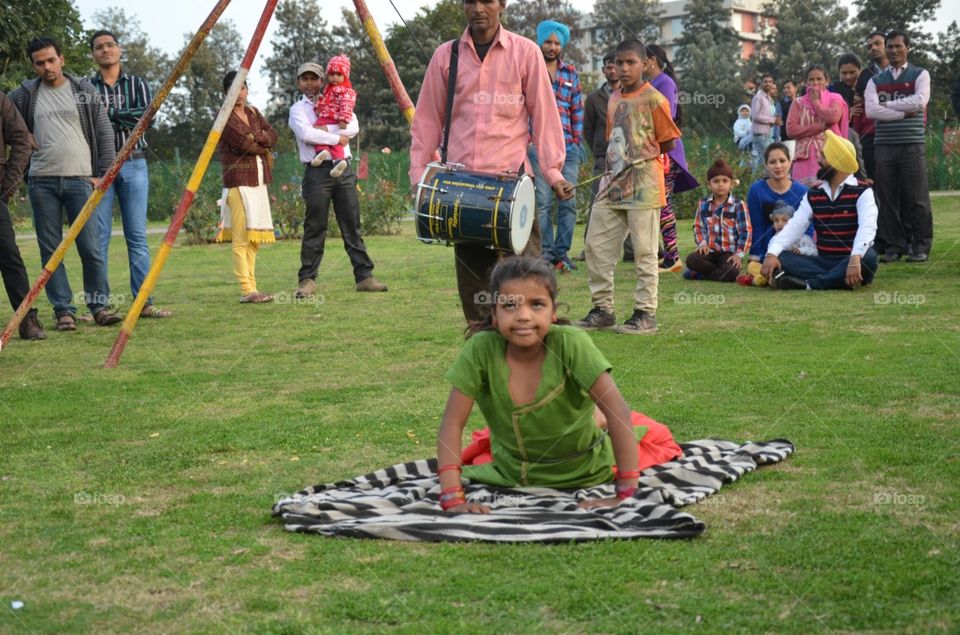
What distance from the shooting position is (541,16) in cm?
6116

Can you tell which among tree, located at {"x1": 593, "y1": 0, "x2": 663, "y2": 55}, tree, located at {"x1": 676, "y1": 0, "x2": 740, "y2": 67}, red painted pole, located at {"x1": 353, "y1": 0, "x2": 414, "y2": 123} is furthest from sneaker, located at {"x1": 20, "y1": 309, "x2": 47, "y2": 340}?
tree, located at {"x1": 676, "y1": 0, "x2": 740, "y2": 67}

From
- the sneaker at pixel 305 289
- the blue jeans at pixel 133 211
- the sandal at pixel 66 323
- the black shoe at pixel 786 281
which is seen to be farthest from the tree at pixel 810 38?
the sandal at pixel 66 323

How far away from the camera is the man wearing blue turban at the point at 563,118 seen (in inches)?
476

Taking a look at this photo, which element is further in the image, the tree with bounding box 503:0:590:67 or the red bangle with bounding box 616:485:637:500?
the tree with bounding box 503:0:590:67

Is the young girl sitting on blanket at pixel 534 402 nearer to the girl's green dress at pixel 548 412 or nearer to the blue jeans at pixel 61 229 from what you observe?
the girl's green dress at pixel 548 412

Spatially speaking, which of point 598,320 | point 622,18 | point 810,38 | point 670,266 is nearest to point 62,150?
point 598,320

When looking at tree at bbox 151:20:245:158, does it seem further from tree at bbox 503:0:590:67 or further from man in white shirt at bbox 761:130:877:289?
man in white shirt at bbox 761:130:877:289

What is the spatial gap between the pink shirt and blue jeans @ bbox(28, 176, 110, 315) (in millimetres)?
4534

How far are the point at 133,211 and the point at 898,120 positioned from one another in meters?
7.40

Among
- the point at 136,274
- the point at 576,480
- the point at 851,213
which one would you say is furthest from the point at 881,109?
the point at 576,480

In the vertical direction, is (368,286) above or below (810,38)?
below

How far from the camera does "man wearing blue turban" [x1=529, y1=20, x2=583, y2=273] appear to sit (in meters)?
12.1

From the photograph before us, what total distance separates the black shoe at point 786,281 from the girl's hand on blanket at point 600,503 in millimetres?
6888

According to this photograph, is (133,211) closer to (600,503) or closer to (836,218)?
(836,218)
